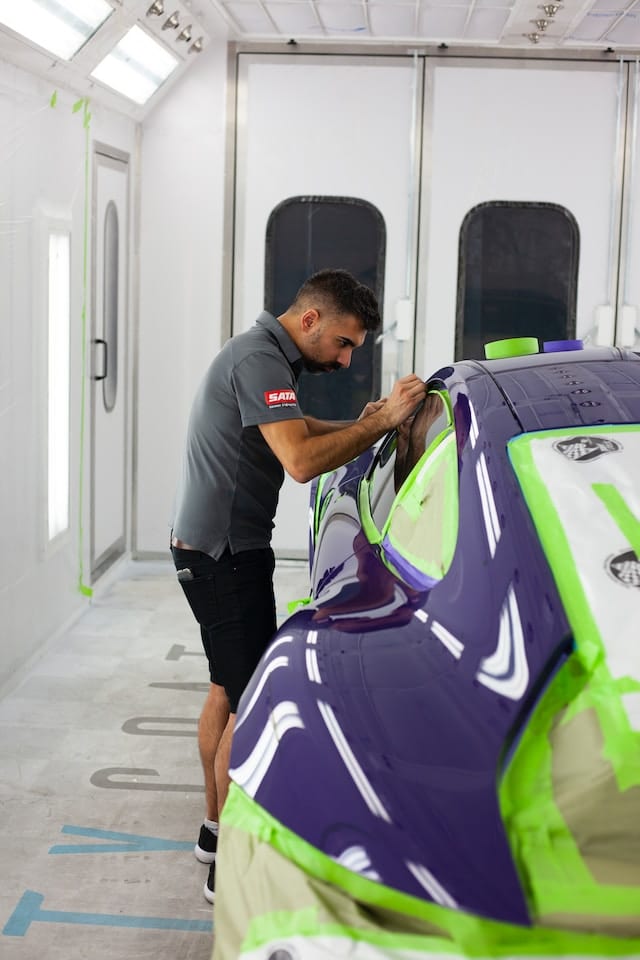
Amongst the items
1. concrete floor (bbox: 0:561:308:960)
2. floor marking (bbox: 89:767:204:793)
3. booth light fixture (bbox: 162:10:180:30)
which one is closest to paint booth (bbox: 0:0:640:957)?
booth light fixture (bbox: 162:10:180:30)

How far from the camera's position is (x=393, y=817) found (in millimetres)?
1609

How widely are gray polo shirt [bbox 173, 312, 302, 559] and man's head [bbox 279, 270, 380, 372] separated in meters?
0.09

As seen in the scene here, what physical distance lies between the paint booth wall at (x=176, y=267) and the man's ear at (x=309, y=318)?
3680 millimetres

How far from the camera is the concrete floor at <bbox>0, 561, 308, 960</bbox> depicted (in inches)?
111

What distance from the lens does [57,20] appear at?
462cm

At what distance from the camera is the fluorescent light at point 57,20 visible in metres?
4.25

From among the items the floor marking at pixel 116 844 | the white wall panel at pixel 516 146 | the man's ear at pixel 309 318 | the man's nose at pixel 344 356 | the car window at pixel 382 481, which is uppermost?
the white wall panel at pixel 516 146

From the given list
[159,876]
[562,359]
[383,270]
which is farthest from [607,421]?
[383,270]

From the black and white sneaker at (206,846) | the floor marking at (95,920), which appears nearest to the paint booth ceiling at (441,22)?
the black and white sneaker at (206,846)

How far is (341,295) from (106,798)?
1736mm

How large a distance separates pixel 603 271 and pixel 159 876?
483cm

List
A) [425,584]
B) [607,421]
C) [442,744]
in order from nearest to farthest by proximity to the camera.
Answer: [442,744] → [425,584] → [607,421]

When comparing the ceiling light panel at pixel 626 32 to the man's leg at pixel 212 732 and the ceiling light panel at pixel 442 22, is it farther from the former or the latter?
the man's leg at pixel 212 732

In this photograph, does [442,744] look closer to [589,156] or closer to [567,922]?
[567,922]
